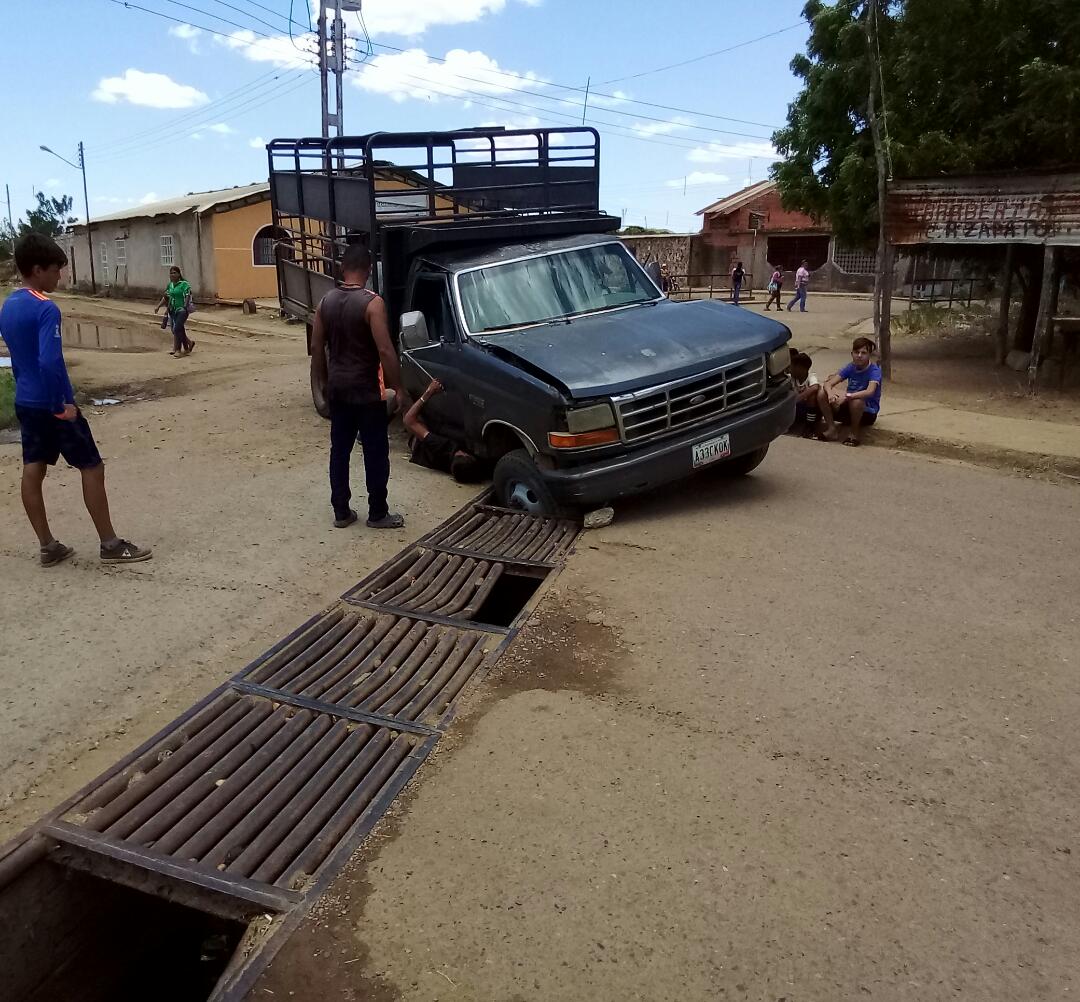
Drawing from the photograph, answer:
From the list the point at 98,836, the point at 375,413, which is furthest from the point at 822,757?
the point at 375,413

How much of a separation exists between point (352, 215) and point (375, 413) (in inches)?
131

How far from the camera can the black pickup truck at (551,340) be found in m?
6.15

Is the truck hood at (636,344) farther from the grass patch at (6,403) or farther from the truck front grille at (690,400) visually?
the grass patch at (6,403)

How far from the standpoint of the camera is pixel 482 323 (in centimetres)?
712

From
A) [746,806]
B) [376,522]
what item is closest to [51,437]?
[376,522]

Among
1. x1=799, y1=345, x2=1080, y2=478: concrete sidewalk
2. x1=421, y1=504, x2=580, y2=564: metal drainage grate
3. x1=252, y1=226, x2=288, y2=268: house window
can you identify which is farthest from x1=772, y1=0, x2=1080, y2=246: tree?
x1=252, y1=226, x2=288, y2=268: house window

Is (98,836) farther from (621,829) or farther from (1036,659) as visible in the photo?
(1036,659)

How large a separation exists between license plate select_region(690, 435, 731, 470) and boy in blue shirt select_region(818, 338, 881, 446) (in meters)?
3.21

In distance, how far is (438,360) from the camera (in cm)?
734

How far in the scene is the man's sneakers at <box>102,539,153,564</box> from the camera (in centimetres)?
586

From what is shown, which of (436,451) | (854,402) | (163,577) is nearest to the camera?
(163,577)

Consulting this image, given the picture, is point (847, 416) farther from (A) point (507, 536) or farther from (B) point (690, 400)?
(A) point (507, 536)

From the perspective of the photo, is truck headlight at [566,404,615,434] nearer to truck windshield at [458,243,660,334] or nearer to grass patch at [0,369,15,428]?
truck windshield at [458,243,660,334]

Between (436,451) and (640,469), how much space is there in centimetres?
257
